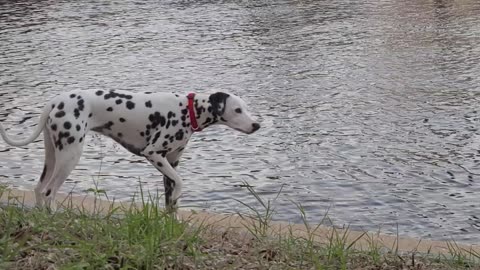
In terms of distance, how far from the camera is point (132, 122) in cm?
673

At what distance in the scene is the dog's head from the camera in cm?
680

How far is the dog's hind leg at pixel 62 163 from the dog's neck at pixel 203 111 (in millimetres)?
922

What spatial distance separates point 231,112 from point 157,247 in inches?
96.3

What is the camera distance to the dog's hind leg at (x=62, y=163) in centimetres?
658

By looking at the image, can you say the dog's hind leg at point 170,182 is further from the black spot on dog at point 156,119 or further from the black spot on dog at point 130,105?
the black spot on dog at point 130,105

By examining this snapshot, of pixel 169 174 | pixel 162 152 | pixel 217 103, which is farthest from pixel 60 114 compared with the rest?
pixel 217 103

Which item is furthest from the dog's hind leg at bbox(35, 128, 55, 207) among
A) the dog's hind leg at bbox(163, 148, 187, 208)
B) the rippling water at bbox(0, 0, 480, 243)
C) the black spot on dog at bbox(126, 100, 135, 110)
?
the rippling water at bbox(0, 0, 480, 243)

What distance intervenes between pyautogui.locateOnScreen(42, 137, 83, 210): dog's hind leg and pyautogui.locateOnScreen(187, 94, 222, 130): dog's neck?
0.92m

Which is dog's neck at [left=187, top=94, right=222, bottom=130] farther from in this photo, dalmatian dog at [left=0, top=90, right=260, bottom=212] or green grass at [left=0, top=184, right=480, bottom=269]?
green grass at [left=0, top=184, right=480, bottom=269]

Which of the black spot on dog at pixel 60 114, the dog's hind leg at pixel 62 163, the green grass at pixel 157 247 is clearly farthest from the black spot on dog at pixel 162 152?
the green grass at pixel 157 247

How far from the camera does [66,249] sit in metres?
4.61

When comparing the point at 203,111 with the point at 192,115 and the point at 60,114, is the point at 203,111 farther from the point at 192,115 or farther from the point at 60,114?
the point at 60,114

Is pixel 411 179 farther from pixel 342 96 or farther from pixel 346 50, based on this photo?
pixel 346 50

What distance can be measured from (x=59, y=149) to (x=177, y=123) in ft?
3.00
